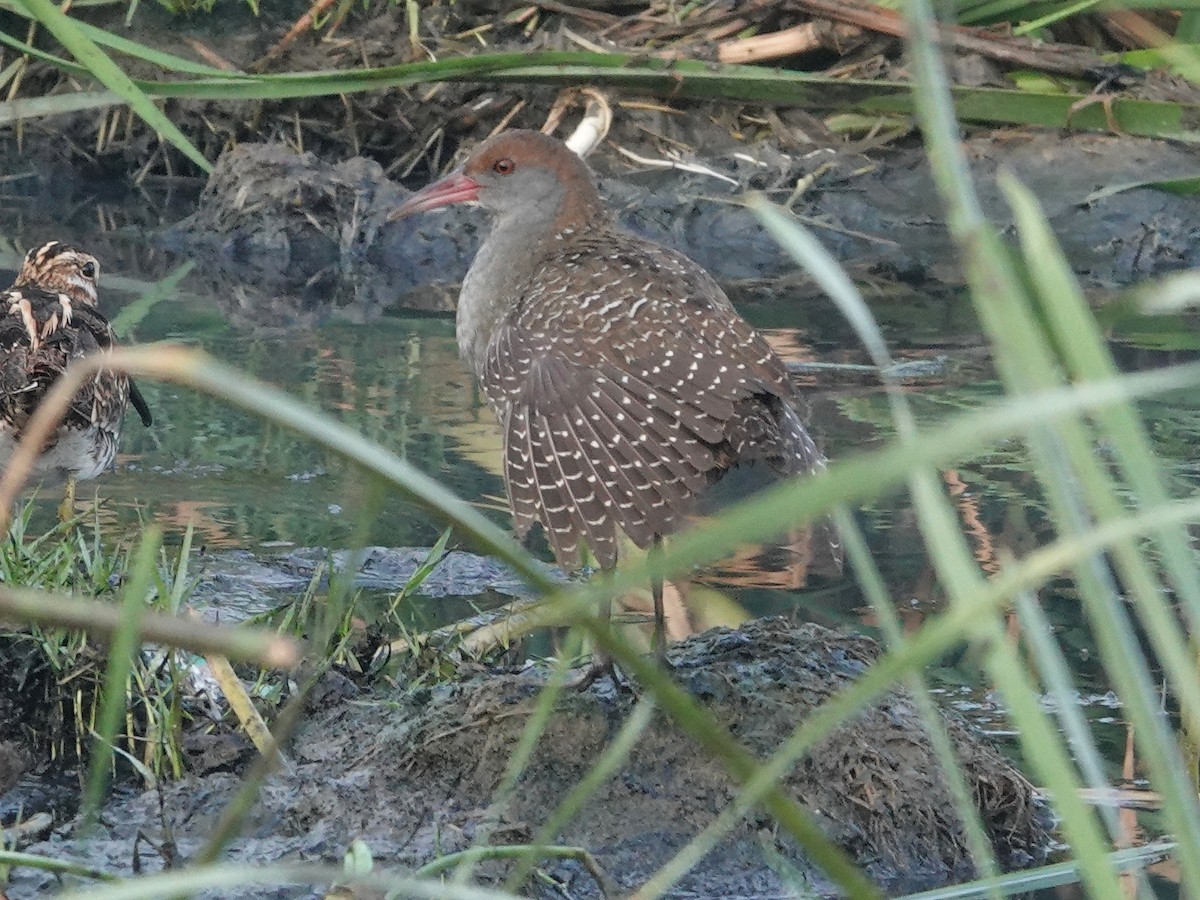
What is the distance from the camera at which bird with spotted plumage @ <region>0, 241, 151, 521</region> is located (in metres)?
4.90

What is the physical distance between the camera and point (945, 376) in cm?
793

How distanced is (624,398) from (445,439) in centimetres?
263

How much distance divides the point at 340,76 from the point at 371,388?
2.82 m

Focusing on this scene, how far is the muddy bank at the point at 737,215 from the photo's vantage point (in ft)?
34.2

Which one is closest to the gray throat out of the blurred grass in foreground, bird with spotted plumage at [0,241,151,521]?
bird with spotted plumage at [0,241,151,521]

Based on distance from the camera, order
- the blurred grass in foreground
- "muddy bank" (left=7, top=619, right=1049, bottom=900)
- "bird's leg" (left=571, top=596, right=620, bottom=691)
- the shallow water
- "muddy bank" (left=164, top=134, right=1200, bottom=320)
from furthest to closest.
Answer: "muddy bank" (left=164, top=134, right=1200, bottom=320) < the shallow water < "bird's leg" (left=571, top=596, right=620, bottom=691) < "muddy bank" (left=7, top=619, right=1049, bottom=900) < the blurred grass in foreground

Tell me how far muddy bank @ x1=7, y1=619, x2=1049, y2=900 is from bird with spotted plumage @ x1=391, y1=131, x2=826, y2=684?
34cm

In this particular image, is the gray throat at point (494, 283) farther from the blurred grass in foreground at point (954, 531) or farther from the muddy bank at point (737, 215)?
the muddy bank at point (737, 215)

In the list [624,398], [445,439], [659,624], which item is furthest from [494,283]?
[445,439]

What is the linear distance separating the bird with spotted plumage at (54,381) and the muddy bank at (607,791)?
1.30 metres

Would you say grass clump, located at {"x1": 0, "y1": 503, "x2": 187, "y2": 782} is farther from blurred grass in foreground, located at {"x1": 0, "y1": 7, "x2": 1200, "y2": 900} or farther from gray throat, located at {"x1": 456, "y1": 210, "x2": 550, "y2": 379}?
blurred grass in foreground, located at {"x1": 0, "y1": 7, "x2": 1200, "y2": 900}

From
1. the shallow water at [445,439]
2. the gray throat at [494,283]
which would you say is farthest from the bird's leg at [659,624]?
the gray throat at [494,283]

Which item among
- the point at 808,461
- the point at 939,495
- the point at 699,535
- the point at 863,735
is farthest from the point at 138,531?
the point at 699,535

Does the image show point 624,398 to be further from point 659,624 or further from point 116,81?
point 116,81
